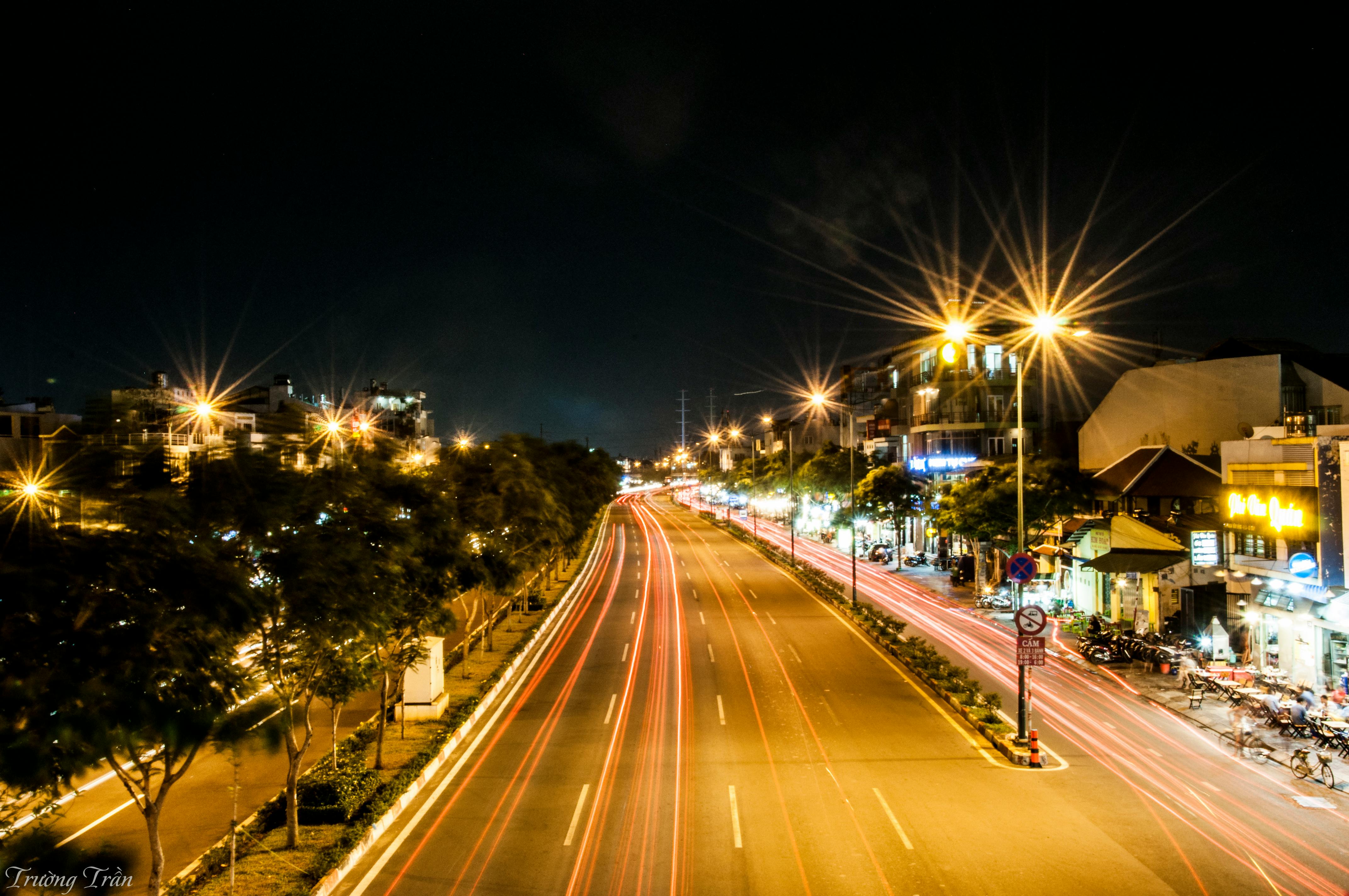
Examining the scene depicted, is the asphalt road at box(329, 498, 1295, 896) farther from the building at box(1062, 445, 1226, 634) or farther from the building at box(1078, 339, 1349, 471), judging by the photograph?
the building at box(1078, 339, 1349, 471)

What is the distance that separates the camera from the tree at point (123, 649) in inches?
255

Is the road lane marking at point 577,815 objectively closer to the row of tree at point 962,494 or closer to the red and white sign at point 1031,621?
the red and white sign at point 1031,621

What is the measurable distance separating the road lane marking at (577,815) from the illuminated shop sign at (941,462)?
42549 mm

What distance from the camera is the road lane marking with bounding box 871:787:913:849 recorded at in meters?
11.9

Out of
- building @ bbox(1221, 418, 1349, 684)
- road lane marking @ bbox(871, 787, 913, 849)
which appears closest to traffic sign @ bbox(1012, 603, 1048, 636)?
road lane marking @ bbox(871, 787, 913, 849)

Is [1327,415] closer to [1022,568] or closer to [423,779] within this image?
[1022,568]

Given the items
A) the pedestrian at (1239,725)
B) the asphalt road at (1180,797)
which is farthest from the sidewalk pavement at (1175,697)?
the asphalt road at (1180,797)

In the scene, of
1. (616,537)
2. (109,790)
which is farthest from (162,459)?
(616,537)

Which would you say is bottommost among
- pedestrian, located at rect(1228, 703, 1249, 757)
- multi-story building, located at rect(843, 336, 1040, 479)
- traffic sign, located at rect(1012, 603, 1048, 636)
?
pedestrian, located at rect(1228, 703, 1249, 757)

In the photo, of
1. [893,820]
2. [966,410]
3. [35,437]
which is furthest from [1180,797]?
[966,410]

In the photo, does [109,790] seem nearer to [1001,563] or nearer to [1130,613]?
[1130,613]

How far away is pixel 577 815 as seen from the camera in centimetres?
1316

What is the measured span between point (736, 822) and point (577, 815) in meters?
2.55

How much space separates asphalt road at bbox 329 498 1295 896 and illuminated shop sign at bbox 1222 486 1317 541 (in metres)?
9.68
